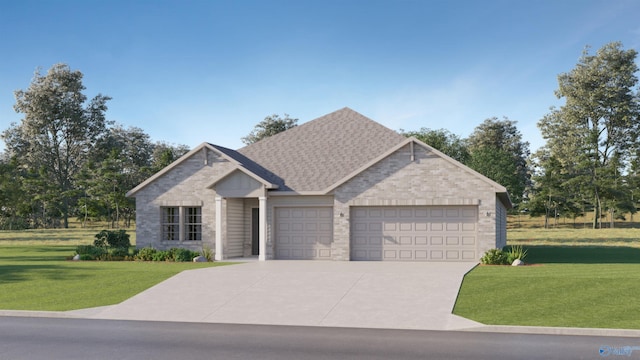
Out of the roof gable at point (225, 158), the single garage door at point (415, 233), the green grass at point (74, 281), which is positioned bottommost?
the green grass at point (74, 281)

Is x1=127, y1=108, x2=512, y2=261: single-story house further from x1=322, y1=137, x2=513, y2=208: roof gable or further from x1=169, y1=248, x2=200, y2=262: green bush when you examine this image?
x1=169, y1=248, x2=200, y2=262: green bush

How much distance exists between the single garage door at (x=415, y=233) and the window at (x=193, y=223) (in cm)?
777

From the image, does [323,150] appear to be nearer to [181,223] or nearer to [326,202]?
[326,202]

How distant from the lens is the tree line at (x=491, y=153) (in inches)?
2557

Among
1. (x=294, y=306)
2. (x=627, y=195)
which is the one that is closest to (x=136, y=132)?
(x=627, y=195)

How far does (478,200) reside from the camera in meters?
24.9

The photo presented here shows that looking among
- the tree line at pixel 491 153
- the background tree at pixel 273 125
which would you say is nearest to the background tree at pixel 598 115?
the tree line at pixel 491 153

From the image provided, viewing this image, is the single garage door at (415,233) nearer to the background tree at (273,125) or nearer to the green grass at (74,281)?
the green grass at (74,281)

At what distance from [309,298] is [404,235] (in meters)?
9.55

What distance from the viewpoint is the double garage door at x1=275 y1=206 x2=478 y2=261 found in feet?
83.6

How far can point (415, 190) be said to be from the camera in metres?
25.7

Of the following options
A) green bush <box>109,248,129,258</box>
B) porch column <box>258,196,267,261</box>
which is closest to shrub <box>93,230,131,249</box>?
green bush <box>109,248,129,258</box>

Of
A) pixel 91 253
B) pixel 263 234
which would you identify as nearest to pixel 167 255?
pixel 91 253

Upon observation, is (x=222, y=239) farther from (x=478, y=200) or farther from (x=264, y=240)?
(x=478, y=200)
